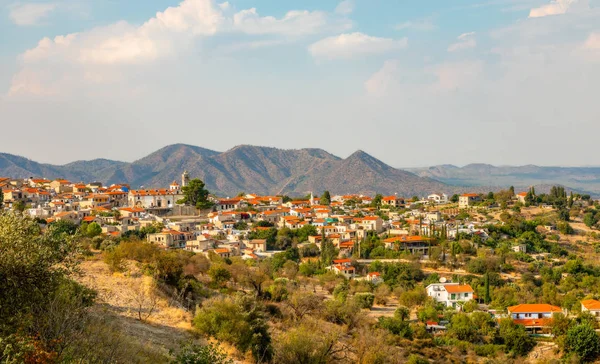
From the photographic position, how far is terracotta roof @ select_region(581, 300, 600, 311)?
1425 inches

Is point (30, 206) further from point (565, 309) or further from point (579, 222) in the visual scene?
point (579, 222)

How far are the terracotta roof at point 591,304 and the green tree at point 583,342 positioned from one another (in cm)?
748

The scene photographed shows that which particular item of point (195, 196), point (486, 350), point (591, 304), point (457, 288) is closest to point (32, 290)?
point (486, 350)

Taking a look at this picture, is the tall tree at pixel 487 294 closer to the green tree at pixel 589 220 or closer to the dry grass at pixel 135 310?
the dry grass at pixel 135 310

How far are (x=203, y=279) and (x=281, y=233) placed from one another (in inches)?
1206

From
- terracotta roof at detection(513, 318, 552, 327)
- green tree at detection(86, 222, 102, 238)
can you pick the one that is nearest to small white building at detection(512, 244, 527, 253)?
terracotta roof at detection(513, 318, 552, 327)

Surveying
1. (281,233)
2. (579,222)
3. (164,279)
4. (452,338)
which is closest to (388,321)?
(452,338)

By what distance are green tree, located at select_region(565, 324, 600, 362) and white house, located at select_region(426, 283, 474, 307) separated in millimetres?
11123

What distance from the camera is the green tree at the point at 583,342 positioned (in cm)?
2866

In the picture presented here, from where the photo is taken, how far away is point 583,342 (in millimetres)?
28906

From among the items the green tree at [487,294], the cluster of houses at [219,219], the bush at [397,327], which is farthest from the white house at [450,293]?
the bush at [397,327]

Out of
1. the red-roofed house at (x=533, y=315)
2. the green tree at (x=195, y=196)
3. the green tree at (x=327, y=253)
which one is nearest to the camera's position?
the red-roofed house at (x=533, y=315)

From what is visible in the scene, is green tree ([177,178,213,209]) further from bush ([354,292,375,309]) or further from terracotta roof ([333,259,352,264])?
bush ([354,292,375,309])

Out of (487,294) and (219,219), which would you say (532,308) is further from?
(219,219)
